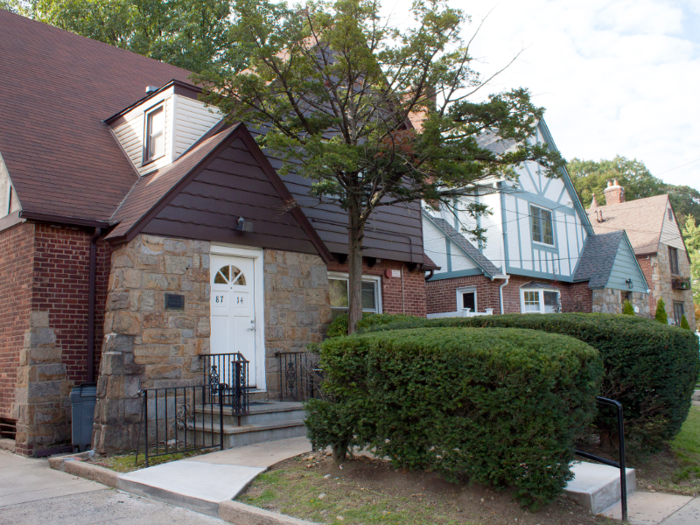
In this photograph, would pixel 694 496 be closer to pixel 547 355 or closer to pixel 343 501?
pixel 547 355

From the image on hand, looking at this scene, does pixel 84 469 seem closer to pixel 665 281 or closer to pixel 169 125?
pixel 169 125

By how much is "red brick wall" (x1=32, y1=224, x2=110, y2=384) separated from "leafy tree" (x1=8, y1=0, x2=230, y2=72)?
1331 cm

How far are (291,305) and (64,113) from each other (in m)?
5.81

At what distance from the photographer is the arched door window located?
8.82m

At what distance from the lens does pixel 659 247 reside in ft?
78.8

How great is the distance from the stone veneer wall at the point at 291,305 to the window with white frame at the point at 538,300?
895 centimetres

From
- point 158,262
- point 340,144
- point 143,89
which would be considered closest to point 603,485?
point 340,144

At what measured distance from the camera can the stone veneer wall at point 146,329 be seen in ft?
23.3

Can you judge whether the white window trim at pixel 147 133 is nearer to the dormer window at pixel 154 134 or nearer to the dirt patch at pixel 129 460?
the dormer window at pixel 154 134

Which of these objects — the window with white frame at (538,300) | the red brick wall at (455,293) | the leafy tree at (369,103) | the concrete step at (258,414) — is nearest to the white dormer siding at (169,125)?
the leafy tree at (369,103)

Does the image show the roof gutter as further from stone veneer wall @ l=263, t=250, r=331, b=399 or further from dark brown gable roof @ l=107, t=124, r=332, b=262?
stone veneer wall @ l=263, t=250, r=331, b=399

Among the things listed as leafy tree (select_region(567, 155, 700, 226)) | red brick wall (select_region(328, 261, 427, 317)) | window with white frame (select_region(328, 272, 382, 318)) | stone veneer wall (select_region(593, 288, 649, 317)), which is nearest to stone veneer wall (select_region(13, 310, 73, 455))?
window with white frame (select_region(328, 272, 382, 318))

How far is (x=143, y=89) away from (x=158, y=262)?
22.7 feet

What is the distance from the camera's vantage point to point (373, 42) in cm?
844
